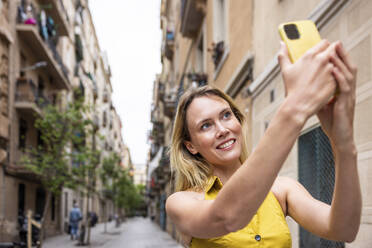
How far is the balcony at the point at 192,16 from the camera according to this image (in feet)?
43.3

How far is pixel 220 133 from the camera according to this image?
174 centimetres

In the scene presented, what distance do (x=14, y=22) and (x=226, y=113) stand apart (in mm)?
19280

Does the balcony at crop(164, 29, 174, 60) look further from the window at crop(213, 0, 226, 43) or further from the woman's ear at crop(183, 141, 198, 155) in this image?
the woman's ear at crop(183, 141, 198, 155)

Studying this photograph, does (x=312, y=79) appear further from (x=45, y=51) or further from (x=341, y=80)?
(x=45, y=51)

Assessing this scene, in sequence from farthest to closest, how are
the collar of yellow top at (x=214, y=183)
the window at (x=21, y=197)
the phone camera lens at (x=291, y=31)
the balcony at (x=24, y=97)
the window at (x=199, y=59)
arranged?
1. the window at (x=21, y=197)
2. the balcony at (x=24, y=97)
3. the window at (x=199, y=59)
4. the collar of yellow top at (x=214, y=183)
5. the phone camera lens at (x=291, y=31)

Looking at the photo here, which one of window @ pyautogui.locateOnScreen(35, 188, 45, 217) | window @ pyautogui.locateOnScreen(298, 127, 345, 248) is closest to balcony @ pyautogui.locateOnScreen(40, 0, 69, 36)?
window @ pyautogui.locateOnScreen(35, 188, 45, 217)

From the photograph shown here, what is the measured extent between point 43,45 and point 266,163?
2113 cm

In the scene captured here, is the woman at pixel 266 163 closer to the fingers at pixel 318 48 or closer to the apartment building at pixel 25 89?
the fingers at pixel 318 48

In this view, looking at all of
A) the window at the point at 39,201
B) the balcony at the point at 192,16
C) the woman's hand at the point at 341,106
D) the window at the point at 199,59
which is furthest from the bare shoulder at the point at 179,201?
the window at the point at 39,201

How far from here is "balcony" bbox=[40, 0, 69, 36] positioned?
23.4m

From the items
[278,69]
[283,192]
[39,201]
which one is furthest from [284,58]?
[39,201]

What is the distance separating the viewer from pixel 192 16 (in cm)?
1421

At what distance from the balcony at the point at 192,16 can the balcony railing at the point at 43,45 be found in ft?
25.2

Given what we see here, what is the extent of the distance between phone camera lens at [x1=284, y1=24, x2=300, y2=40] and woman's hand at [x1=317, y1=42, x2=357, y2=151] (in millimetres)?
135
